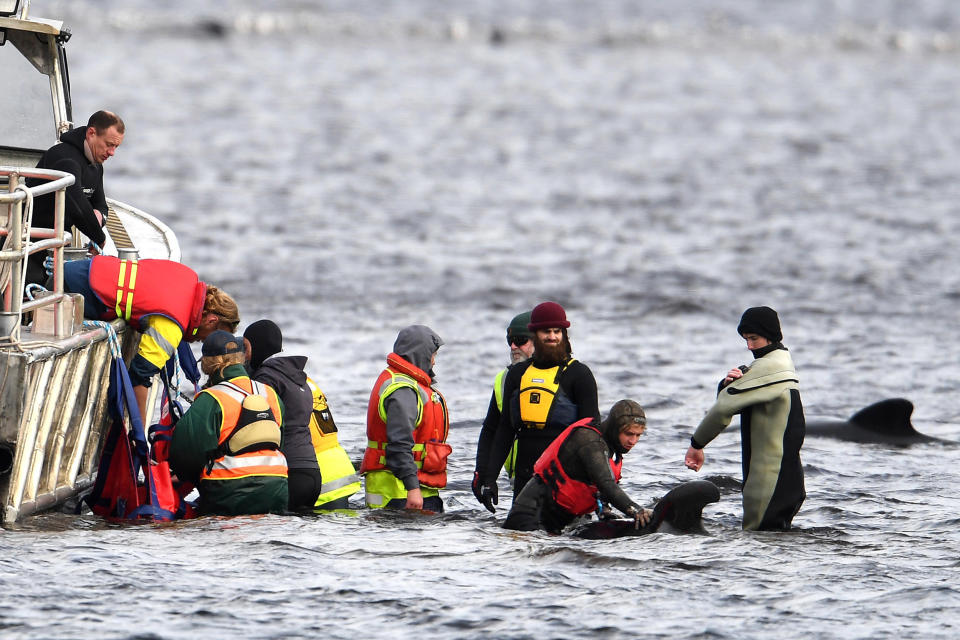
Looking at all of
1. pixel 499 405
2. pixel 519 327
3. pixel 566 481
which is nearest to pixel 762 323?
pixel 566 481

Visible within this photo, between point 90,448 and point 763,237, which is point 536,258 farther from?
point 90,448

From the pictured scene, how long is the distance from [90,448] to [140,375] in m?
0.70

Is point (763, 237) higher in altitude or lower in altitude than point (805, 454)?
higher

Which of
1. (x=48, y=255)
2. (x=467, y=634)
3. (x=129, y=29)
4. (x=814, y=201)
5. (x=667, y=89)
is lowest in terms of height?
(x=467, y=634)

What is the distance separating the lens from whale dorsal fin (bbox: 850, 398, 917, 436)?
15852mm

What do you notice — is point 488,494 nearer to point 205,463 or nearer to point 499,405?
point 499,405

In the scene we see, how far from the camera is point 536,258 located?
105 feet

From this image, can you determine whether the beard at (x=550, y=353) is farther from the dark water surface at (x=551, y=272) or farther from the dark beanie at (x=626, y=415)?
the dark water surface at (x=551, y=272)

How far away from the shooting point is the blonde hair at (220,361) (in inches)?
410

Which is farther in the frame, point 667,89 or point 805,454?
point 667,89

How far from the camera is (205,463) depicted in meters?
10.5

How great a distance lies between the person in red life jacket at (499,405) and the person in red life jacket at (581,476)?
441 millimetres

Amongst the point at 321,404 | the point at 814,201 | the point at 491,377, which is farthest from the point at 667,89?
the point at 321,404

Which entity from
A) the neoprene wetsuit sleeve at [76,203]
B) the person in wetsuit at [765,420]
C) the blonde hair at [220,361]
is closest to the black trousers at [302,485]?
the blonde hair at [220,361]
